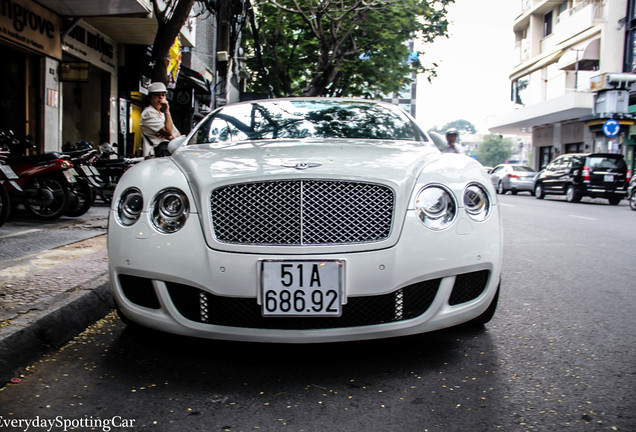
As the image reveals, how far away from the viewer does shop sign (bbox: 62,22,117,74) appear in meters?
12.7

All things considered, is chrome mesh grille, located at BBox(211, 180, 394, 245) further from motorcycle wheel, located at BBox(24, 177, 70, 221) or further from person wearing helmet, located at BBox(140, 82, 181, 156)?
motorcycle wheel, located at BBox(24, 177, 70, 221)

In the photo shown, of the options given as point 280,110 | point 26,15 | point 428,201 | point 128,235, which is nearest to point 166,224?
point 128,235

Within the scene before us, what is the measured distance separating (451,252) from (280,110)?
199cm

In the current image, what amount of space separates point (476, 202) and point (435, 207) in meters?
0.26

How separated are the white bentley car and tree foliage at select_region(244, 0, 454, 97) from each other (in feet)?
49.4

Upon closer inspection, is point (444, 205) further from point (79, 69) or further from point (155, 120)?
point (79, 69)

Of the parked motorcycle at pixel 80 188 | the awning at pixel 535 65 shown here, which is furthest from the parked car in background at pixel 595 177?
the awning at pixel 535 65

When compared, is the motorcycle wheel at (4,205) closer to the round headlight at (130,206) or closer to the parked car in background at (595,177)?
the round headlight at (130,206)

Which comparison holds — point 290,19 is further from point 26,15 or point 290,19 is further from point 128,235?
point 128,235

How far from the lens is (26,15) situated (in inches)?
410

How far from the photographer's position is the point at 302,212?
266cm

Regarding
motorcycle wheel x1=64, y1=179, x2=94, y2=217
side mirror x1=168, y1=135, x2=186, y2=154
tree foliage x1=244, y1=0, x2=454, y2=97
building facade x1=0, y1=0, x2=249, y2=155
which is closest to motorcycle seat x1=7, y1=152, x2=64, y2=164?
motorcycle wheel x1=64, y1=179, x2=94, y2=217

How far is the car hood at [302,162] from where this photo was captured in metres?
2.75

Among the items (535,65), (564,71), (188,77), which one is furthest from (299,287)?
(535,65)
